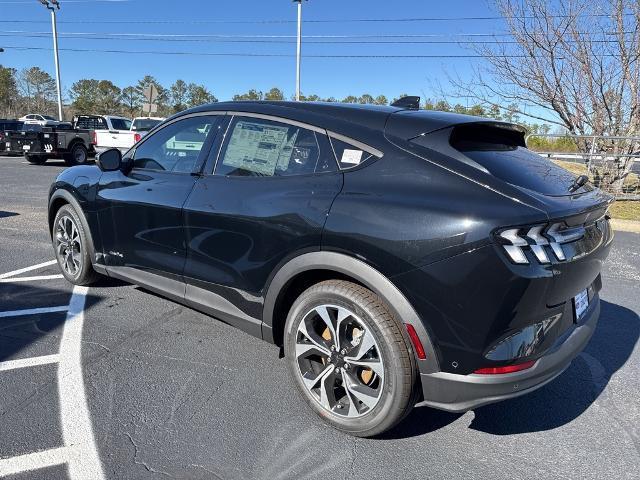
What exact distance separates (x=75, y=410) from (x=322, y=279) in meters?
1.56

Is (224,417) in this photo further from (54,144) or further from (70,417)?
(54,144)

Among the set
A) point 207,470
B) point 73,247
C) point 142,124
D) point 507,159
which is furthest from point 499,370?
point 142,124

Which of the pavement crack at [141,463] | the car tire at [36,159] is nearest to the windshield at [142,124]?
the car tire at [36,159]

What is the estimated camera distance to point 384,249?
227 centimetres

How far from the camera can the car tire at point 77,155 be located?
1768 centimetres

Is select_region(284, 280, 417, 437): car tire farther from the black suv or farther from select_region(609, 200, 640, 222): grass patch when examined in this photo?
select_region(609, 200, 640, 222): grass patch

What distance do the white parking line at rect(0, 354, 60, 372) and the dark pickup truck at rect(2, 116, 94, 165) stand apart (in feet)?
53.8

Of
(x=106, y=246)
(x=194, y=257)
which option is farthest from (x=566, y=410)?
(x=106, y=246)

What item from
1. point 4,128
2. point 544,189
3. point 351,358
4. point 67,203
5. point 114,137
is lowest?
point 351,358

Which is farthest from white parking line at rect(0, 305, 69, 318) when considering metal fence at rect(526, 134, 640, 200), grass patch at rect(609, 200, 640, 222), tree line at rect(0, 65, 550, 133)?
tree line at rect(0, 65, 550, 133)

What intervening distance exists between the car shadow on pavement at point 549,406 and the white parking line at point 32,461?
1.61m

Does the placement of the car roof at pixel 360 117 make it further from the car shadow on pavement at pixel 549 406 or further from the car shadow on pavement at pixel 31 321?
the car shadow on pavement at pixel 31 321

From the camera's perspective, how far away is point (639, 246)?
7.20 metres

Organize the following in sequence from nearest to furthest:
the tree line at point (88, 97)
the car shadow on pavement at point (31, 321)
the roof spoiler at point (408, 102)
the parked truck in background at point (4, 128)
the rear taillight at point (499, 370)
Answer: the rear taillight at point (499, 370)
the car shadow on pavement at point (31, 321)
the roof spoiler at point (408, 102)
the parked truck in background at point (4, 128)
the tree line at point (88, 97)
